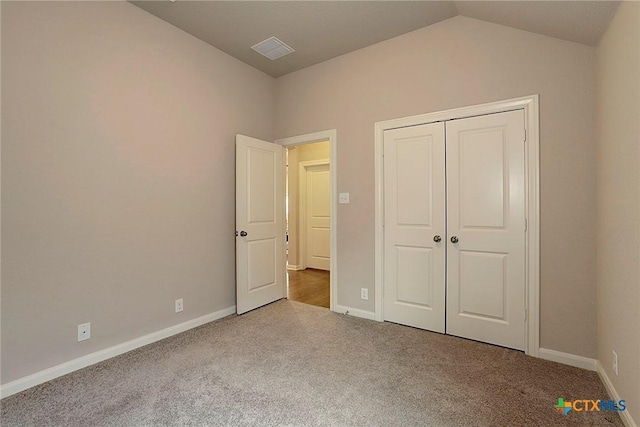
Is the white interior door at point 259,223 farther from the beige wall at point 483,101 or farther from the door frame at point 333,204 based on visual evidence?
the door frame at point 333,204

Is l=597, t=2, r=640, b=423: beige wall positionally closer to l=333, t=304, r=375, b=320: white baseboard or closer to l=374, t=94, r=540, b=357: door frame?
l=374, t=94, r=540, b=357: door frame

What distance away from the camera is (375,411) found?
1694 mm

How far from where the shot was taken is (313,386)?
1.94m

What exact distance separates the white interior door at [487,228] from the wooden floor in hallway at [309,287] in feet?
5.38

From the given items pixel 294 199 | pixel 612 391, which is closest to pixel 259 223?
pixel 294 199

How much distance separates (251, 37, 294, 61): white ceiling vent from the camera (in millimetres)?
3010

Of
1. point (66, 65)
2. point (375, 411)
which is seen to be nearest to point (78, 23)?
point (66, 65)

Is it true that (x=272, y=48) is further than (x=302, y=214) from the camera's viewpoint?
No

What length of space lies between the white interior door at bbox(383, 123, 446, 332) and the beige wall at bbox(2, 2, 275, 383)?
71.5 inches

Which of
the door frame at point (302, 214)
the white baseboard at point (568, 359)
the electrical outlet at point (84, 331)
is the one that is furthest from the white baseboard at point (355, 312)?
the door frame at point (302, 214)

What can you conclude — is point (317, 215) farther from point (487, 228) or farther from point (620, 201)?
point (620, 201)

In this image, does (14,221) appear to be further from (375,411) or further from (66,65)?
(375,411)

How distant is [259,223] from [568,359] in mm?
3078

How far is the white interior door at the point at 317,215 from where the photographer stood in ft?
19.2
